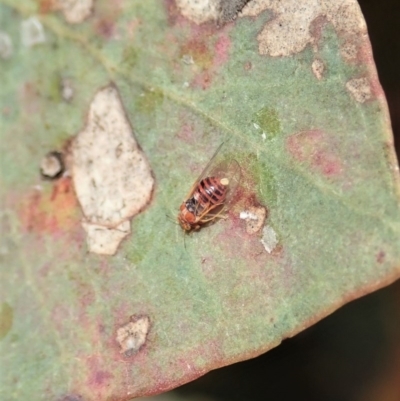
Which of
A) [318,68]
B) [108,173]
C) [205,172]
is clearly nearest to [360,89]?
[318,68]

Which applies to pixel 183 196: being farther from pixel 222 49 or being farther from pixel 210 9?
pixel 210 9

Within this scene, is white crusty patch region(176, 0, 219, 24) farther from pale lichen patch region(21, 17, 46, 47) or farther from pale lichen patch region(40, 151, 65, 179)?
pale lichen patch region(40, 151, 65, 179)

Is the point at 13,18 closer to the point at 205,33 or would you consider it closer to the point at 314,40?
the point at 205,33

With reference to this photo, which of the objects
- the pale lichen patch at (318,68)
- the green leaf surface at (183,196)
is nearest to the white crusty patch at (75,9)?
the green leaf surface at (183,196)

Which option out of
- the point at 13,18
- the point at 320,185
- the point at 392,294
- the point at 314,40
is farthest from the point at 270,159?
the point at 392,294

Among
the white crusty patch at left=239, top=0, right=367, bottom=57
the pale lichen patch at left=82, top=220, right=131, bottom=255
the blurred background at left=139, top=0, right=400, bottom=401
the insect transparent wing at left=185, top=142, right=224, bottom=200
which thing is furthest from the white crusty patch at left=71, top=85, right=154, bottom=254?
the blurred background at left=139, top=0, right=400, bottom=401
